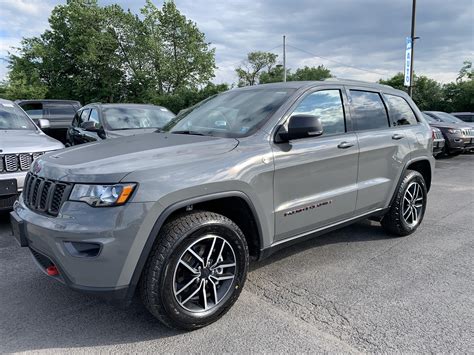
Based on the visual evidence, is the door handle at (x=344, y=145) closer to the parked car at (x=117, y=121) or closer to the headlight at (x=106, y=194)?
the headlight at (x=106, y=194)

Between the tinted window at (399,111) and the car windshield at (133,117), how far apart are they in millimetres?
4121

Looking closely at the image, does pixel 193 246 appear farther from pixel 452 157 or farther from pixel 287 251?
pixel 452 157

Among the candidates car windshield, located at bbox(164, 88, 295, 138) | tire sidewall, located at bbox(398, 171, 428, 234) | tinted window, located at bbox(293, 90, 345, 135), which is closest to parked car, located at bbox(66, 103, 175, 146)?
car windshield, located at bbox(164, 88, 295, 138)

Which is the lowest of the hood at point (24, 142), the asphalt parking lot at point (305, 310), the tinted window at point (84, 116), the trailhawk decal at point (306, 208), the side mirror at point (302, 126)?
the asphalt parking lot at point (305, 310)

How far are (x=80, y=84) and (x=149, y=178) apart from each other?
37378mm

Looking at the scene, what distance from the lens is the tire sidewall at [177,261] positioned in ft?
8.41

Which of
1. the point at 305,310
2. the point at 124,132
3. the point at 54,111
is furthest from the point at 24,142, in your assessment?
the point at 54,111

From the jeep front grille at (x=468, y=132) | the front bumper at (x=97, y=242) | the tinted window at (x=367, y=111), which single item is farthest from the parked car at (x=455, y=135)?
the front bumper at (x=97, y=242)

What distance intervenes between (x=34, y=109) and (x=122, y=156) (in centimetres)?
1188

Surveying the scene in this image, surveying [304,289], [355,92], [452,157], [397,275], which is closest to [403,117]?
[355,92]

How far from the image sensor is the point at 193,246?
2.73 metres

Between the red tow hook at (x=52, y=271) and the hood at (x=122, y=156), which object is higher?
the hood at (x=122, y=156)

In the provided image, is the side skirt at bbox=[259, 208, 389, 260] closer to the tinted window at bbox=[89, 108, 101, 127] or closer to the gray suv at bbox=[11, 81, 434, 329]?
the gray suv at bbox=[11, 81, 434, 329]

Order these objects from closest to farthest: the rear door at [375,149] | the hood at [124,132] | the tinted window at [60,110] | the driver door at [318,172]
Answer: the driver door at [318,172] < the rear door at [375,149] < the hood at [124,132] < the tinted window at [60,110]
